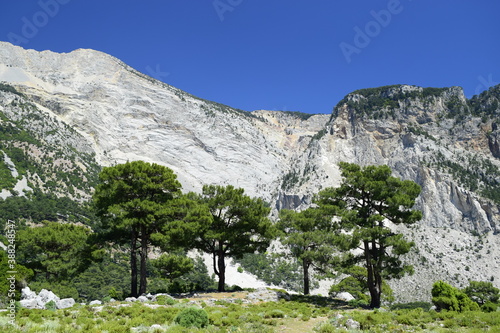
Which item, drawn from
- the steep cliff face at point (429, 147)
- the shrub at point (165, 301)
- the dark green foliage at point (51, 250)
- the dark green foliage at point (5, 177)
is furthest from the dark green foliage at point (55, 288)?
the steep cliff face at point (429, 147)

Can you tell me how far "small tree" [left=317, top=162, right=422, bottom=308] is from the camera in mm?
21922

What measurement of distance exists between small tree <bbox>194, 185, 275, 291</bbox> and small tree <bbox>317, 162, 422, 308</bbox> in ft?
18.5

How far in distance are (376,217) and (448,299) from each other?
6759 millimetres

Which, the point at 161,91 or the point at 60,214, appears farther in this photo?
the point at 161,91

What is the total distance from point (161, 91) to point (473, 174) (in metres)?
124

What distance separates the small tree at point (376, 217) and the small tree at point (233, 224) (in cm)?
565

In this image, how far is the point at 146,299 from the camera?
20516mm

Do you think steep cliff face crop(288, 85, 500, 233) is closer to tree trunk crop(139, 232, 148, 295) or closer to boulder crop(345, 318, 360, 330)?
tree trunk crop(139, 232, 148, 295)

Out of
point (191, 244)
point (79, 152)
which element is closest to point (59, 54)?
point (79, 152)

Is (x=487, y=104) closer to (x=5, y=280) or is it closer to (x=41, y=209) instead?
(x=41, y=209)

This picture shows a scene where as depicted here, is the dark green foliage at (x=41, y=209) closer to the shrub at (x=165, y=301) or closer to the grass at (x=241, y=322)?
the shrub at (x=165, y=301)

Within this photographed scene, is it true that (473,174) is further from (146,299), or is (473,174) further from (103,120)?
(103,120)

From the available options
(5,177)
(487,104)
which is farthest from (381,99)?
(5,177)

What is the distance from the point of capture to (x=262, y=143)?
6093 inches
